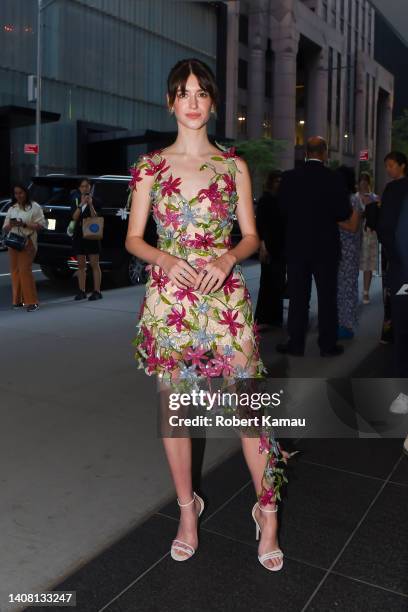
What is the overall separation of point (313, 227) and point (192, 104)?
3.69 metres

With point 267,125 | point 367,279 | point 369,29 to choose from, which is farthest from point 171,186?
point 369,29

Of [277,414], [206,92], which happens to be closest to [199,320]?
[206,92]

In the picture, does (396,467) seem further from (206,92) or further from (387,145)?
(387,145)

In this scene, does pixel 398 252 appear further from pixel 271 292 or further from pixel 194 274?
pixel 271 292

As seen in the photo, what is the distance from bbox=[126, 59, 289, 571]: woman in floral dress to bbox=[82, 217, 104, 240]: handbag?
740 centimetres

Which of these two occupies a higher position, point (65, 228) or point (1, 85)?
point (1, 85)

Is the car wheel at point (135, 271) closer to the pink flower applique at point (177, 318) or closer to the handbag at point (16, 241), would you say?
the handbag at point (16, 241)

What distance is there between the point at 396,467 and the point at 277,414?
3.29ft

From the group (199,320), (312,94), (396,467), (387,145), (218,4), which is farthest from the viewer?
(387,145)

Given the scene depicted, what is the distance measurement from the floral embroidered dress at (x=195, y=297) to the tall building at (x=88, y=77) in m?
27.3

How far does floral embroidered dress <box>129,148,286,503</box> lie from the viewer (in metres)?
2.45

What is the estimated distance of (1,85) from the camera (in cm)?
2995

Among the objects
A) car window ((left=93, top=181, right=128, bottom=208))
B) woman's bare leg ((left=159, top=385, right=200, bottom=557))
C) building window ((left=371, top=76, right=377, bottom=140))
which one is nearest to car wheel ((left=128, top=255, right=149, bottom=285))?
car window ((left=93, top=181, right=128, bottom=208))

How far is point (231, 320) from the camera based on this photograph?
250cm
